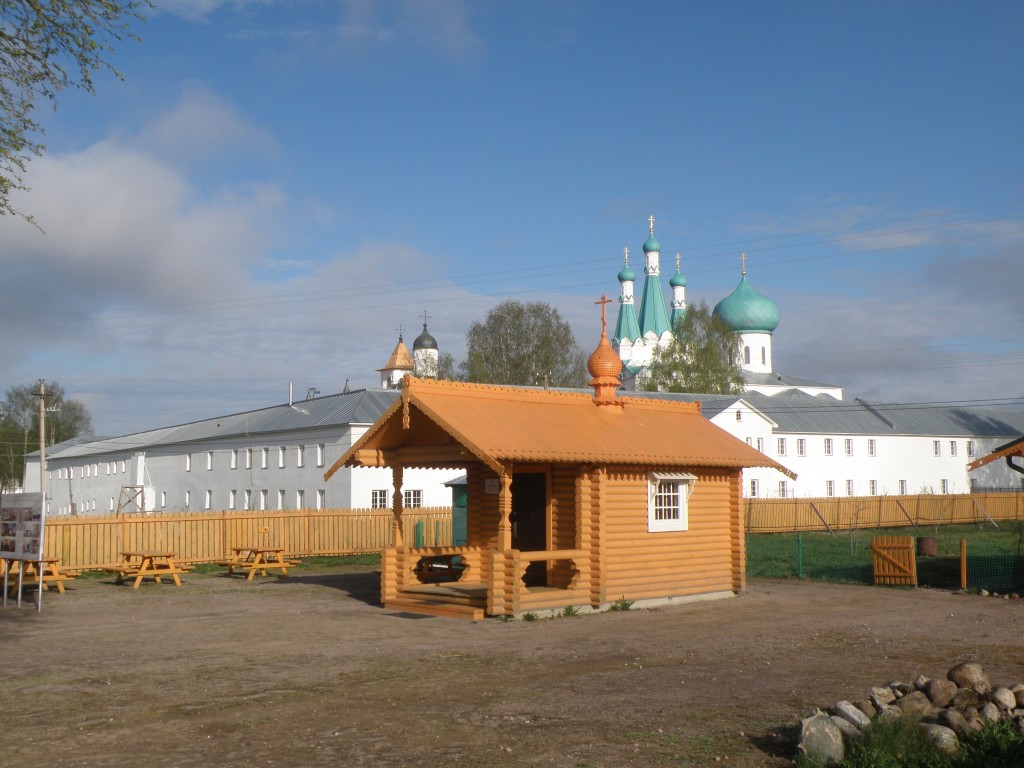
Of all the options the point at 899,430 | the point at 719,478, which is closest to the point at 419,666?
the point at 719,478

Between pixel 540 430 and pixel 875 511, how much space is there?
108ft

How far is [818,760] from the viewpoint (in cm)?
767

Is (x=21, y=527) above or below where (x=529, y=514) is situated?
below

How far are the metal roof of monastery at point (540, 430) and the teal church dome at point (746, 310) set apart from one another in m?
56.6

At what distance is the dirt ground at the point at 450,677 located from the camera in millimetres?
8422

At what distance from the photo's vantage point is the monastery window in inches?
739

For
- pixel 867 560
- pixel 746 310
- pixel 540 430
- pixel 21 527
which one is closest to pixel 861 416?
pixel 746 310

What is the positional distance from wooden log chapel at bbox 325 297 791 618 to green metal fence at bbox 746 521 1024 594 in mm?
5024

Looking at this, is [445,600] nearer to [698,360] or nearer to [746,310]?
[698,360]

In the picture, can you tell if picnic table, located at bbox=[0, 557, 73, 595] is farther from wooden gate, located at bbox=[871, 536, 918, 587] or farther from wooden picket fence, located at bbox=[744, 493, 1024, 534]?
wooden picket fence, located at bbox=[744, 493, 1024, 534]

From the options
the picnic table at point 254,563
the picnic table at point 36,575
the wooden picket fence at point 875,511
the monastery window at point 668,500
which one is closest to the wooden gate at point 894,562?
the monastery window at point 668,500

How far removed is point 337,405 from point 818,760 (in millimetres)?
42306

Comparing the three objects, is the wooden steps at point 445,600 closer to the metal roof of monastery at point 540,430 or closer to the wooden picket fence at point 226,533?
the metal roof of monastery at point 540,430

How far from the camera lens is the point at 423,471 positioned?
44.9 metres
